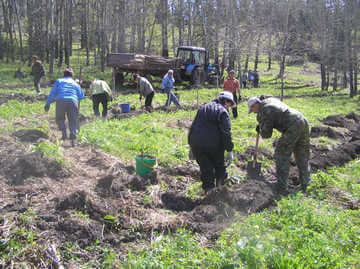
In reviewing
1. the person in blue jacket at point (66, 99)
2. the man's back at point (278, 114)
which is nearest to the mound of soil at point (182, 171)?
the man's back at point (278, 114)

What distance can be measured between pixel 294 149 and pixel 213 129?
1.76 metres

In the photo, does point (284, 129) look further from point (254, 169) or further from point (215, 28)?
point (215, 28)

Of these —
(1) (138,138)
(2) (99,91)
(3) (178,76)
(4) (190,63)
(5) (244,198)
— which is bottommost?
(5) (244,198)

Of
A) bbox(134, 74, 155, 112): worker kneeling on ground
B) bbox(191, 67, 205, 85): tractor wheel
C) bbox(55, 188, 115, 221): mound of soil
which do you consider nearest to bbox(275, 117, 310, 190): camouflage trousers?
bbox(55, 188, 115, 221): mound of soil

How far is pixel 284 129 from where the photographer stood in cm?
544

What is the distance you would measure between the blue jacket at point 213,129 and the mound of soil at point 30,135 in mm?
3646

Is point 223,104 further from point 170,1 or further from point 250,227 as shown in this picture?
point 170,1

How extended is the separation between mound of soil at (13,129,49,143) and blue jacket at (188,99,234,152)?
3646mm

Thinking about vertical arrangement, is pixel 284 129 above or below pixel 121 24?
below

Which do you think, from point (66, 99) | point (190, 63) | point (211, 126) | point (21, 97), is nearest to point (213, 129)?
point (211, 126)

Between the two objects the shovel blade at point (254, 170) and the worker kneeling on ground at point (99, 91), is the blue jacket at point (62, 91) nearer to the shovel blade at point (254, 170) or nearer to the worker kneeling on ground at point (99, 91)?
the worker kneeling on ground at point (99, 91)

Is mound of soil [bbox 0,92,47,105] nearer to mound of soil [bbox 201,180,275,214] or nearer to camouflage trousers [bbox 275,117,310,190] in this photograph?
mound of soil [bbox 201,180,275,214]

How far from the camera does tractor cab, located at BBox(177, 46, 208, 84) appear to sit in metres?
20.9

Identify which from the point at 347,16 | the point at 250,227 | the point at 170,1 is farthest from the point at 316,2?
the point at 250,227
